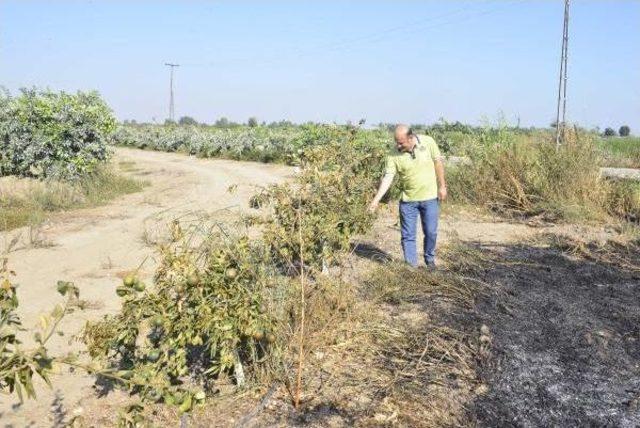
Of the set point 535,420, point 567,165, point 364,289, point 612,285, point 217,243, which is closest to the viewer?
point 535,420

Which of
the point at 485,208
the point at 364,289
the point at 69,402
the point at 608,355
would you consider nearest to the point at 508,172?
the point at 485,208

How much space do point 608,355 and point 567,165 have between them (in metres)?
5.93

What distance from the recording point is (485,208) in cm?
1039

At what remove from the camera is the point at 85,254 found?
7.71 metres

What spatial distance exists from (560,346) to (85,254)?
600 centimetres

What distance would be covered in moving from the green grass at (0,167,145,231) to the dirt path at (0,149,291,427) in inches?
13.8

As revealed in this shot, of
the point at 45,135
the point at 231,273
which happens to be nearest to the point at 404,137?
the point at 231,273

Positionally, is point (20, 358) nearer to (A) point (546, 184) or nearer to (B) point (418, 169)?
(B) point (418, 169)

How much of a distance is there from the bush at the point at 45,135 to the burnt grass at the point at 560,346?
922 centimetres

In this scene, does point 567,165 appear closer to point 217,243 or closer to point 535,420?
point 535,420

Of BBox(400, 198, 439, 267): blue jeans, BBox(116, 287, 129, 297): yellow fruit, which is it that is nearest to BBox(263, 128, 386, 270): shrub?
BBox(400, 198, 439, 267): blue jeans

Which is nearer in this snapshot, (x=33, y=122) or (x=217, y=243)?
(x=217, y=243)

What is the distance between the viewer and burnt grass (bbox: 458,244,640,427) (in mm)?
3559

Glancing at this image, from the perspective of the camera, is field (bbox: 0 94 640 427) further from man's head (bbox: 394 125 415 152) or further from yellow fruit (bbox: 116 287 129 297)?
man's head (bbox: 394 125 415 152)
